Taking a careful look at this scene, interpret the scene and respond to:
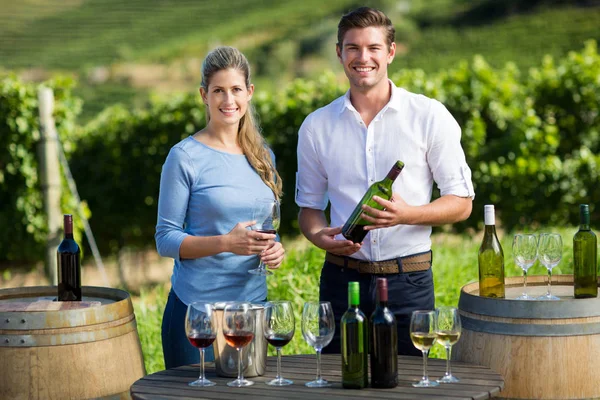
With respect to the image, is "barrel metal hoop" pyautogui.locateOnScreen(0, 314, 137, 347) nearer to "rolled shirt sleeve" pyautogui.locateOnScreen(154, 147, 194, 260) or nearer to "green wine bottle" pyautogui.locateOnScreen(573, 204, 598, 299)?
"rolled shirt sleeve" pyautogui.locateOnScreen(154, 147, 194, 260)

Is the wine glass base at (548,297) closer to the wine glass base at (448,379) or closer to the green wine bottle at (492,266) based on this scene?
the green wine bottle at (492,266)

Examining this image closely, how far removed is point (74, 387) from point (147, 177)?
20.7 ft

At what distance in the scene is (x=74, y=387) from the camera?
3.05m

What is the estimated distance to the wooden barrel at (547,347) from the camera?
291 cm

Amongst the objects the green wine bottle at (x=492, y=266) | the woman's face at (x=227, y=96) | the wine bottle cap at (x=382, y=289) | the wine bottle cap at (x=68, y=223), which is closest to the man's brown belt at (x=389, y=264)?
the green wine bottle at (x=492, y=266)

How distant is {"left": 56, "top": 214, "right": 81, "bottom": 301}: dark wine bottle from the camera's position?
3.29 metres

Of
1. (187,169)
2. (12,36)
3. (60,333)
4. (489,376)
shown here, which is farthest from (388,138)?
(12,36)

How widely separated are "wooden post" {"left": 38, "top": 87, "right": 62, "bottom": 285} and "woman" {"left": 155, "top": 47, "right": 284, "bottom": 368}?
4.17 m

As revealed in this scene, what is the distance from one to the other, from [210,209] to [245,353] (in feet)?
2.09

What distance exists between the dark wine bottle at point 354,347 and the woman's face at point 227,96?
101 centimetres

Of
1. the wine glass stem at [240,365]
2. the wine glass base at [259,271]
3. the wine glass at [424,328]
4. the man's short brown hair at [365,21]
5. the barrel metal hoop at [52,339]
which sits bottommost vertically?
the wine glass stem at [240,365]

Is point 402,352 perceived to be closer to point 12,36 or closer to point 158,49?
point 158,49

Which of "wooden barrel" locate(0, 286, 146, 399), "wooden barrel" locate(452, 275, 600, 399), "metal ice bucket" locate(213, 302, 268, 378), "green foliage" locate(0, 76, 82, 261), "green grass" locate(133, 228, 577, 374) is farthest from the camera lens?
"green foliage" locate(0, 76, 82, 261)

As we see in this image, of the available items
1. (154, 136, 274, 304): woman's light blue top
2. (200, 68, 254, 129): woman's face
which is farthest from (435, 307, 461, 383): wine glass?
(200, 68, 254, 129): woman's face
